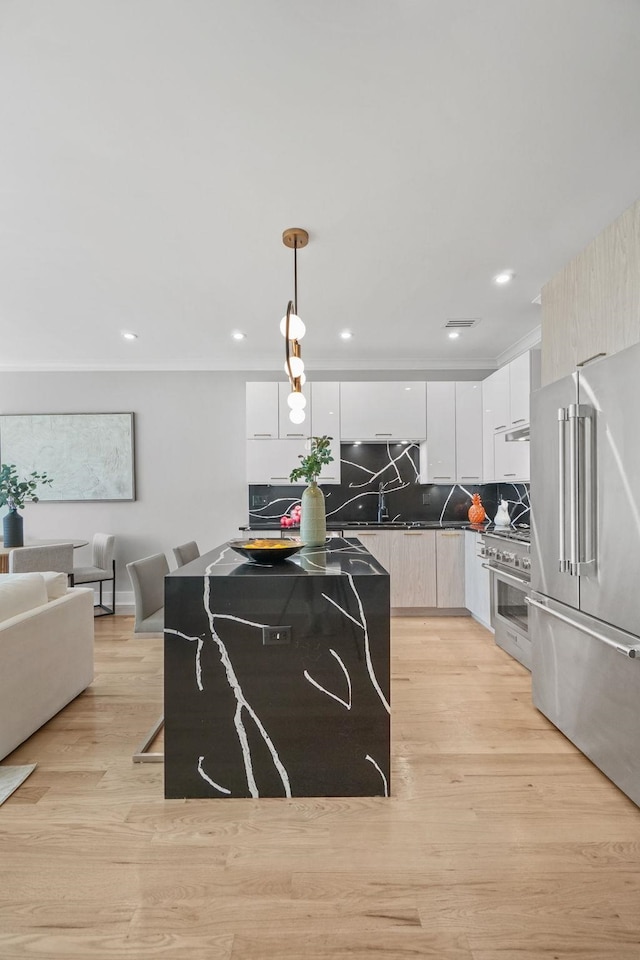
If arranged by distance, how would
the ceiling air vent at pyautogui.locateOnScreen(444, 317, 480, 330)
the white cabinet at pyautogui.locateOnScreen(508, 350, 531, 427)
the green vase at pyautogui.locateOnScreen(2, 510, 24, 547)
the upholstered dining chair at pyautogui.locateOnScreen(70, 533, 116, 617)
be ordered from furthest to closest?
1. the upholstered dining chair at pyautogui.locateOnScreen(70, 533, 116, 617)
2. the green vase at pyautogui.locateOnScreen(2, 510, 24, 547)
3. the ceiling air vent at pyautogui.locateOnScreen(444, 317, 480, 330)
4. the white cabinet at pyautogui.locateOnScreen(508, 350, 531, 427)

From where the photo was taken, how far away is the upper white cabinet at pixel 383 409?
5.15m

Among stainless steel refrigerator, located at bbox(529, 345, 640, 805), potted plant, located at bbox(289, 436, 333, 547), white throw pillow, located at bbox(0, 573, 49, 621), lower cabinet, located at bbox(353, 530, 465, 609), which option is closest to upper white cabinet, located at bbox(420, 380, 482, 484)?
lower cabinet, located at bbox(353, 530, 465, 609)

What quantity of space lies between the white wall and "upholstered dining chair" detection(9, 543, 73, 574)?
1081 millimetres

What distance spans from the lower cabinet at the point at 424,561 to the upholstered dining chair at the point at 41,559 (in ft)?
8.86

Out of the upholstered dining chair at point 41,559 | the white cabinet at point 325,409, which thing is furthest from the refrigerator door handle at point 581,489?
the upholstered dining chair at point 41,559

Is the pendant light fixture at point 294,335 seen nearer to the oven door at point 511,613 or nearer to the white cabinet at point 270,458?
the oven door at point 511,613

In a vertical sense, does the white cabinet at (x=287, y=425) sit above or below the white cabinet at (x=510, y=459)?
above

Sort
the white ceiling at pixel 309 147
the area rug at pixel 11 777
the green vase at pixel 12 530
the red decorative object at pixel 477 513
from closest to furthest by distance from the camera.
Result: the white ceiling at pixel 309 147 → the area rug at pixel 11 777 → the green vase at pixel 12 530 → the red decorative object at pixel 477 513

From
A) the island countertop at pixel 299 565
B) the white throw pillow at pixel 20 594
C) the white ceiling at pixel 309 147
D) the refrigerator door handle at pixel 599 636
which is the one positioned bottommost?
the refrigerator door handle at pixel 599 636

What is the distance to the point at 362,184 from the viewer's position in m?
2.36

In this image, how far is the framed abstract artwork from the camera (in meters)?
5.37

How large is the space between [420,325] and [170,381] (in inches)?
109

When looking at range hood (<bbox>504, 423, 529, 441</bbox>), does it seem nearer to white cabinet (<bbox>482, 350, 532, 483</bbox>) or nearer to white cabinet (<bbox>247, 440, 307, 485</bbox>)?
white cabinet (<bbox>482, 350, 532, 483</bbox>)

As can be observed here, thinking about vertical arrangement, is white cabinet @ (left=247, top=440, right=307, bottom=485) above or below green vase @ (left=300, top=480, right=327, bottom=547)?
above
